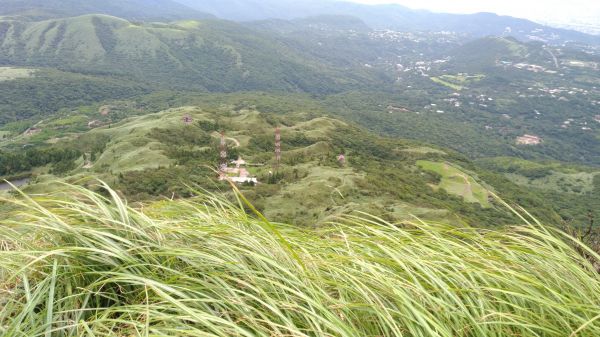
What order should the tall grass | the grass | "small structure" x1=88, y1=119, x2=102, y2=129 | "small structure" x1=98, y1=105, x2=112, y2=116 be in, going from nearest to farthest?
the tall grass → the grass → "small structure" x1=88, y1=119, x2=102, y2=129 → "small structure" x1=98, y1=105, x2=112, y2=116

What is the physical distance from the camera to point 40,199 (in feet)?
11.5

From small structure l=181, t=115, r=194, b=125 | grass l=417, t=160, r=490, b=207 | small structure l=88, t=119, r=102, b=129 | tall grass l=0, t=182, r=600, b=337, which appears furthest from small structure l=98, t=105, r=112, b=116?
tall grass l=0, t=182, r=600, b=337

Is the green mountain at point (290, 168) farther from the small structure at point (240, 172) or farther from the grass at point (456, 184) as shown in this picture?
the small structure at point (240, 172)

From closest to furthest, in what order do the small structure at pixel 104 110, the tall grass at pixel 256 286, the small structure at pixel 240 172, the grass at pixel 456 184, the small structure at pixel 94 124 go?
the tall grass at pixel 256 286, the small structure at pixel 240 172, the grass at pixel 456 184, the small structure at pixel 94 124, the small structure at pixel 104 110

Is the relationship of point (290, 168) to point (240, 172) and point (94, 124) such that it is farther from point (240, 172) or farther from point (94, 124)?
point (94, 124)

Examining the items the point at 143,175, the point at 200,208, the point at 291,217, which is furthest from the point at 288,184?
the point at 200,208

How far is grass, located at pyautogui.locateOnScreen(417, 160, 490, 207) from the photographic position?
79625 millimetres

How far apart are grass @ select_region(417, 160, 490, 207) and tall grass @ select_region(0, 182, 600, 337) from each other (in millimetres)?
69820

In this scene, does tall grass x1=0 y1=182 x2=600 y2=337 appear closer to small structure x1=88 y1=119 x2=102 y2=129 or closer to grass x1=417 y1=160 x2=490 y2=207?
grass x1=417 y1=160 x2=490 y2=207

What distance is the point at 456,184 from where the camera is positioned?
90188 mm

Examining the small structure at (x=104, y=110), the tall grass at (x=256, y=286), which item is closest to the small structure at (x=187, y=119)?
the small structure at (x=104, y=110)

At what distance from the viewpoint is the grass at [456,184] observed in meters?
79.6

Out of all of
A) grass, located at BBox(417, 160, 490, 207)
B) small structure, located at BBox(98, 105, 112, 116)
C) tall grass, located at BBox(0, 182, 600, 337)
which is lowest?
small structure, located at BBox(98, 105, 112, 116)

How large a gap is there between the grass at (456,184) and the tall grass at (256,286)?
6982 cm
